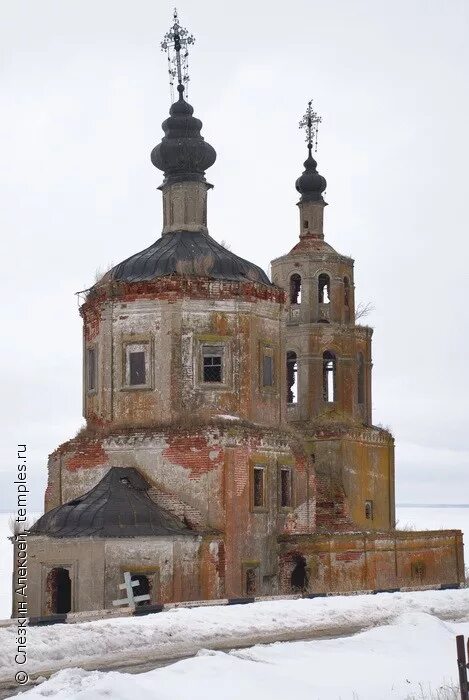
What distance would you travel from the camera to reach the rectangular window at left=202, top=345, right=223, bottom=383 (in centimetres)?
3012

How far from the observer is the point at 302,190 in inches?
1614

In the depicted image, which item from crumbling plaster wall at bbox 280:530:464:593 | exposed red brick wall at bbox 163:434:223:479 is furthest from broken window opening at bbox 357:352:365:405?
exposed red brick wall at bbox 163:434:223:479

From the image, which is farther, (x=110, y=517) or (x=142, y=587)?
(x=142, y=587)

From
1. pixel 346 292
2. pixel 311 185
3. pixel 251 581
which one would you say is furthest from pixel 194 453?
pixel 311 185

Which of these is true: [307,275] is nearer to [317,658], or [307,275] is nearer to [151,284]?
[151,284]

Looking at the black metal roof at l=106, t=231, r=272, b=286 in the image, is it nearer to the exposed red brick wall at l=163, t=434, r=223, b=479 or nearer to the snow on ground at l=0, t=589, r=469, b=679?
the exposed red brick wall at l=163, t=434, r=223, b=479

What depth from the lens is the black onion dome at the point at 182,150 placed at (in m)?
32.4

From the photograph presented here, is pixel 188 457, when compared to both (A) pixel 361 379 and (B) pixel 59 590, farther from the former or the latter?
(A) pixel 361 379

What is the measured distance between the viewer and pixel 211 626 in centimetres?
1952

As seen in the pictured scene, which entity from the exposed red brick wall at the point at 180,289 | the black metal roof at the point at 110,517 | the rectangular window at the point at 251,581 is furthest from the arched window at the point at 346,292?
the black metal roof at the point at 110,517

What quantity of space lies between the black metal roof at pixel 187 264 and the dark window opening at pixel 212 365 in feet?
6.14

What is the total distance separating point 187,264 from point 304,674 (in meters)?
15.9

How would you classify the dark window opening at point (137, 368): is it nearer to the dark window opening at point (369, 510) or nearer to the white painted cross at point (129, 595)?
the white painted cross at point (129, 595)

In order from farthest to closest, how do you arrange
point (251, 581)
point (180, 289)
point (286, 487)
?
point (286, 487), point (180, 289), point (251, 581)
